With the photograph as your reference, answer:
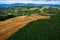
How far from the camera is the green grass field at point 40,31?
6.45 ft

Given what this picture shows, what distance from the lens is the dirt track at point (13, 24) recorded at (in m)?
2.05

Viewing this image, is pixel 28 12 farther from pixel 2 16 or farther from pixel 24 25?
pixel 2 16

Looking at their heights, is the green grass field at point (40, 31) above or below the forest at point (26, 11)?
below

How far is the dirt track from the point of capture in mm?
2047

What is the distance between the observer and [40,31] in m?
2.05

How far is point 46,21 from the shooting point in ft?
7.16

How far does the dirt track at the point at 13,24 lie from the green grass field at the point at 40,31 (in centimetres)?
6

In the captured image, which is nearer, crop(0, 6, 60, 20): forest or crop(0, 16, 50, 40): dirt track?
crop(0, 16, 50, 40): dirt track

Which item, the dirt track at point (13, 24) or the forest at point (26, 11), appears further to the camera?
the forest at point (26, 11)

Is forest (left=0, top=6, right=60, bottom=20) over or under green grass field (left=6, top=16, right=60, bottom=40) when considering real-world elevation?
over

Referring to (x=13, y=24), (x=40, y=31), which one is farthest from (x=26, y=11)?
(x=40, y=31)

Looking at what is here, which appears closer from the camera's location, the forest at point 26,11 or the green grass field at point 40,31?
the green grass field at point 40,31

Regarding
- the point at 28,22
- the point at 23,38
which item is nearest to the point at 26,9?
the point at 28,22

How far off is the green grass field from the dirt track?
60 millimetres
